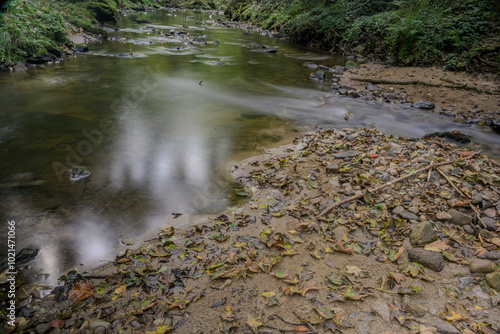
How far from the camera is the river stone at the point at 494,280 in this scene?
264cm

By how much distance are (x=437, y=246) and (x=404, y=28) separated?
48.6 ft

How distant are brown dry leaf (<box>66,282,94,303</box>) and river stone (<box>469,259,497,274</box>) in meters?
4.07

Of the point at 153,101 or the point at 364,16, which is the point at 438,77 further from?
the point at 153,101

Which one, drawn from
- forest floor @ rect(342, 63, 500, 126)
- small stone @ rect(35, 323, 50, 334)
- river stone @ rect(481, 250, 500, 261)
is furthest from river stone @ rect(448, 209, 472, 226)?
forest floor @ rect(342, 63, 500, 126)

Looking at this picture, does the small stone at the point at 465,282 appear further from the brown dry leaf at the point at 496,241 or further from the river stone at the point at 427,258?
the brown dry leaf at the point at 496,241

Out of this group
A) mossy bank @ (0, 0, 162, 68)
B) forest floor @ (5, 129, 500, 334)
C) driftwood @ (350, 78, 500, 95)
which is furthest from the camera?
mossy bank @ (0, 0, 162, 68)

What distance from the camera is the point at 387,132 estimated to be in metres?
7.98

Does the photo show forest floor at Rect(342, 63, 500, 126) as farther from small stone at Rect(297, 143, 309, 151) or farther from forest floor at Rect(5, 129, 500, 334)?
small stone at Rect(297, 143, 309, 151)

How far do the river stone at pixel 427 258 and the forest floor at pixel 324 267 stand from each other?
0.01 metres

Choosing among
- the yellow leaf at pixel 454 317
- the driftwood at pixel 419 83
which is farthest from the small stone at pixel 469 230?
the driftwood at pixel 419 83

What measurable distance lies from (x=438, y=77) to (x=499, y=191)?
389 inches

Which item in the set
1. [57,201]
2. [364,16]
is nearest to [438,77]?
[364,16]

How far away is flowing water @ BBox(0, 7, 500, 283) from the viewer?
4.32 meters

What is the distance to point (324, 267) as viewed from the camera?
3.14m
